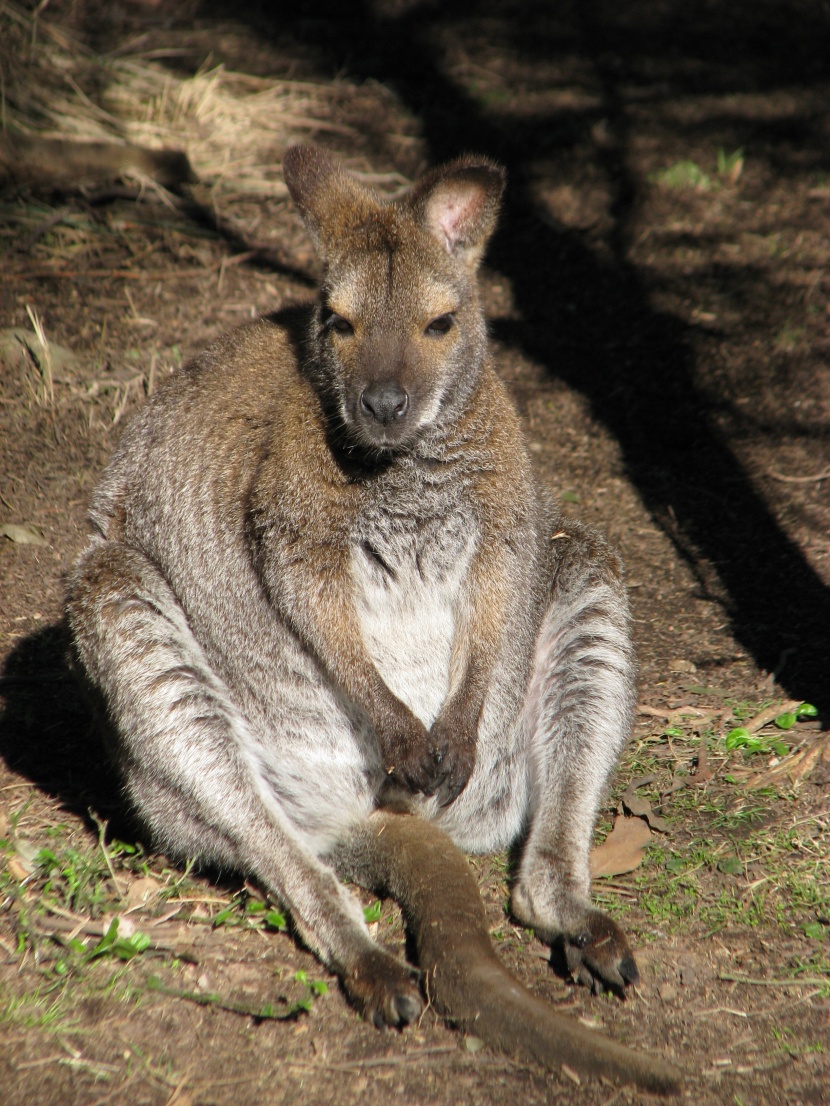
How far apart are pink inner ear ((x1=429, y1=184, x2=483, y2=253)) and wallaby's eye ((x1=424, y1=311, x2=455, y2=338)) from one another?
311 millimetres

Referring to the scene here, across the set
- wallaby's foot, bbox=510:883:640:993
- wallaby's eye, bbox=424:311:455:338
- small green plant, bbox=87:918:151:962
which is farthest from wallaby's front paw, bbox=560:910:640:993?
wallaby's eye, bbox=424:311:455:338

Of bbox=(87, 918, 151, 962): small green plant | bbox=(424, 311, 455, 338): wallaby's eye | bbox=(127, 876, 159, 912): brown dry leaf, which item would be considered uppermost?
bbox=(424, 311, 455, 338): wallaby's eye

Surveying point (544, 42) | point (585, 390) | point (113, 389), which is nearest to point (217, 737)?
point (113, 389)

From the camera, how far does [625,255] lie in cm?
752

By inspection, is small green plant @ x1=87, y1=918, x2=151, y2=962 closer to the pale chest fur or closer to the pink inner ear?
the pale chest fur

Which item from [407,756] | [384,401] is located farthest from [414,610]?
[384,401]

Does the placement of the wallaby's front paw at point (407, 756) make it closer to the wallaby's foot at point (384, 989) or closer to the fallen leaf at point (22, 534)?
the wallaby's foot at point (384, 989)

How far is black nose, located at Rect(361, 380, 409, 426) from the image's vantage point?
3418 millimetres

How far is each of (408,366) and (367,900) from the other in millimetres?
1697

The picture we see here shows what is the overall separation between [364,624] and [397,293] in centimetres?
108

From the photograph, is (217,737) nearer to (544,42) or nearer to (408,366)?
(408,366)

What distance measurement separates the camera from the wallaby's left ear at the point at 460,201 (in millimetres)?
3758

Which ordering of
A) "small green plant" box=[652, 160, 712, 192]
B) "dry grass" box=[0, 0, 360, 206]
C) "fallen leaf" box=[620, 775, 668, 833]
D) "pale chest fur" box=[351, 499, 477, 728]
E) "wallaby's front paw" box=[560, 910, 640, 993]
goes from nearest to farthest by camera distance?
"wallaby's front paw" box=[560, 910, 640, 993], "pale chest fur" box=[351, 499, 477, 728], "fallen leaf" box=[620, 775, 668, 833], "dry grass" box=[0, 0, 360, 206], "small green plant" box=[652, 160, 712, 192]

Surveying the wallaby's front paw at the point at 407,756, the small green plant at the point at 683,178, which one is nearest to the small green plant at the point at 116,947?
the wallaby's front paw at the point at 407,756
